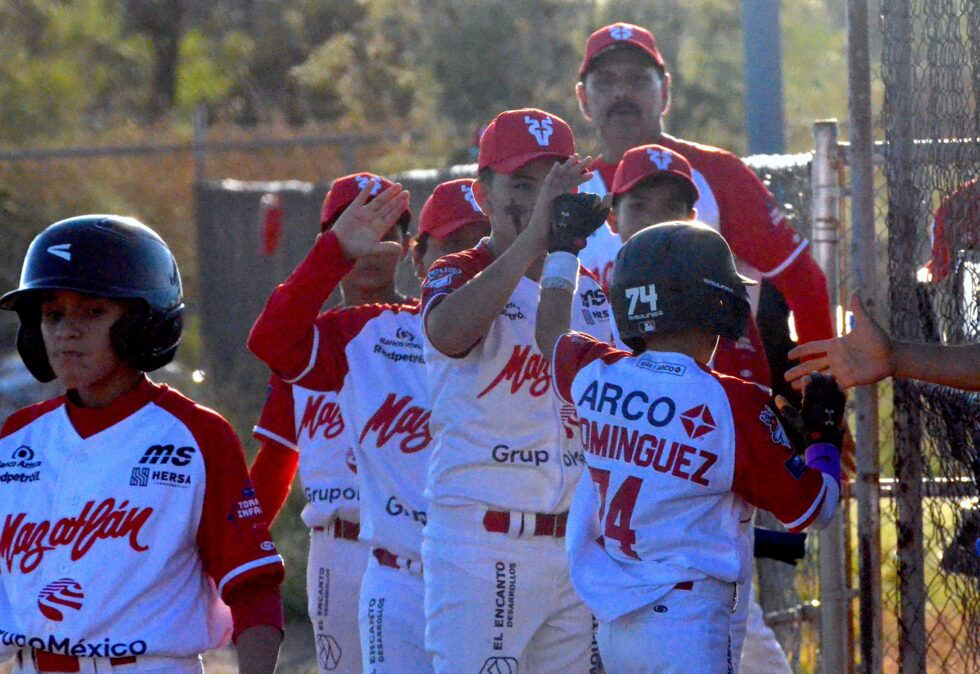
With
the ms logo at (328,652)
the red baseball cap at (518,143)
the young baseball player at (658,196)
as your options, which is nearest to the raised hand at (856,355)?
the young baseball player at (658,196)

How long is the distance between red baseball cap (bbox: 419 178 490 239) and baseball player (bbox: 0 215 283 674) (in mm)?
1396

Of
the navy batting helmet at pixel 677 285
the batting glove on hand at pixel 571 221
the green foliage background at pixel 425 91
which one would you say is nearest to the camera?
the navy batting helmet at pixel 677 285

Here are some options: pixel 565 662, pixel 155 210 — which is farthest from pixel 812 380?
pixel 155 210

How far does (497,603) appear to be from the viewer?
13.7ft

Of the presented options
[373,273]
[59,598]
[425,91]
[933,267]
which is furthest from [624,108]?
[425,91]

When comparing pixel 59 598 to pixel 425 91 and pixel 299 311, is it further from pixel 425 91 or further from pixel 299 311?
pixel 425 91

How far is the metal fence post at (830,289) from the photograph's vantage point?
5172 mm

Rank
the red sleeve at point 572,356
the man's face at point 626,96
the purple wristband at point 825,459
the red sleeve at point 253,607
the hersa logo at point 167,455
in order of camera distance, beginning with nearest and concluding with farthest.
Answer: the red sleeve at point 253,607 → the hersa logo at point 167,455 → the purple wristband at point 825,459 → the red sleeve at point 572,356 → the man's face at point 626,96

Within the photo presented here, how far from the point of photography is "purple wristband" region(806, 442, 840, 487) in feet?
12.3

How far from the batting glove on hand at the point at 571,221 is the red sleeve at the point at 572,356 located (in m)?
0.24

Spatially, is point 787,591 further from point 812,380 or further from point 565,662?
point 812,380

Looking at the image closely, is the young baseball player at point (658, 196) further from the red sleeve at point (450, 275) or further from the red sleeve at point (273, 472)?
the red sleeve at point (273, 472)

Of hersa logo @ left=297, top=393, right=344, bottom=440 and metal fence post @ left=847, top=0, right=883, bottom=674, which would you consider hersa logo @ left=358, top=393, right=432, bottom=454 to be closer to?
hersa logo @ left=297, top=393, right=344, bottom=440

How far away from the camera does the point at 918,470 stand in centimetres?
457
